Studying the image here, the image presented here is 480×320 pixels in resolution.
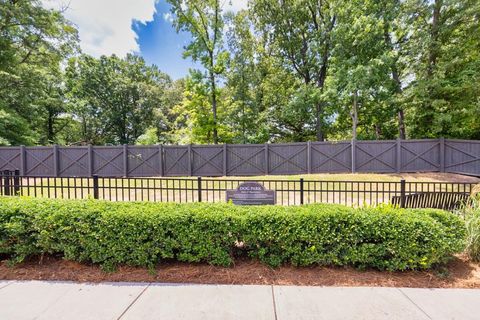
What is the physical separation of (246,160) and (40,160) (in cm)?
1331

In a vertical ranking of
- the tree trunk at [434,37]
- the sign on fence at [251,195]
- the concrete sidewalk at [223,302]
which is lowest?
the concrete sidewalk at [223,302]

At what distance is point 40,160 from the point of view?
1574cm

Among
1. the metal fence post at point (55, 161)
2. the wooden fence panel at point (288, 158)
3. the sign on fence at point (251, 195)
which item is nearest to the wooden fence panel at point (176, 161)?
the wooden fence panel at point (288, 158)

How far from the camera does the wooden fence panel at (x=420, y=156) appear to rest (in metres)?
14.6

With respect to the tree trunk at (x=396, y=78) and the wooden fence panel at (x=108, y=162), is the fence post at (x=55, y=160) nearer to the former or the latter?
the wooden fence panel at (x=108, y=162)

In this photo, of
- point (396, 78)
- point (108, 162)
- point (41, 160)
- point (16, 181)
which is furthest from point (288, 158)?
point (41, 160)

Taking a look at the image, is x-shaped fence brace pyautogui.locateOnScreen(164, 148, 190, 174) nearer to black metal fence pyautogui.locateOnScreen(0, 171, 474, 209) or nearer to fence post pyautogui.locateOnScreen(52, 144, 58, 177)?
black metal fence pyautogui.locateOnScreen(0, 171, 474, 209)

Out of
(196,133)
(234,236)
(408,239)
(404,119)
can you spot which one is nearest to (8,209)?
(234,236)

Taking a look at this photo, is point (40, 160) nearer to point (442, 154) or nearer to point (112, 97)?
point (112, 97)

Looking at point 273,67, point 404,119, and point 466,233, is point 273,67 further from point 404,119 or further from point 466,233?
point 466,233

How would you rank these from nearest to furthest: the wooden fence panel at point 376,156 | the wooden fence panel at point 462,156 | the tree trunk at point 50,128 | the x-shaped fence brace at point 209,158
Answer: the wooden fence panel at point 462,156, the wooden fence panel at point 376,156, the x-shaped fence brace at point 209,158, the tree trunk at point 50,128

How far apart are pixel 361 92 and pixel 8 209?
18.0m

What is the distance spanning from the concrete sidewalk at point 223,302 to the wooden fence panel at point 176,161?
41.9 ft

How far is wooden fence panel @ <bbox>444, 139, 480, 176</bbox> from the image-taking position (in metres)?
12.9
